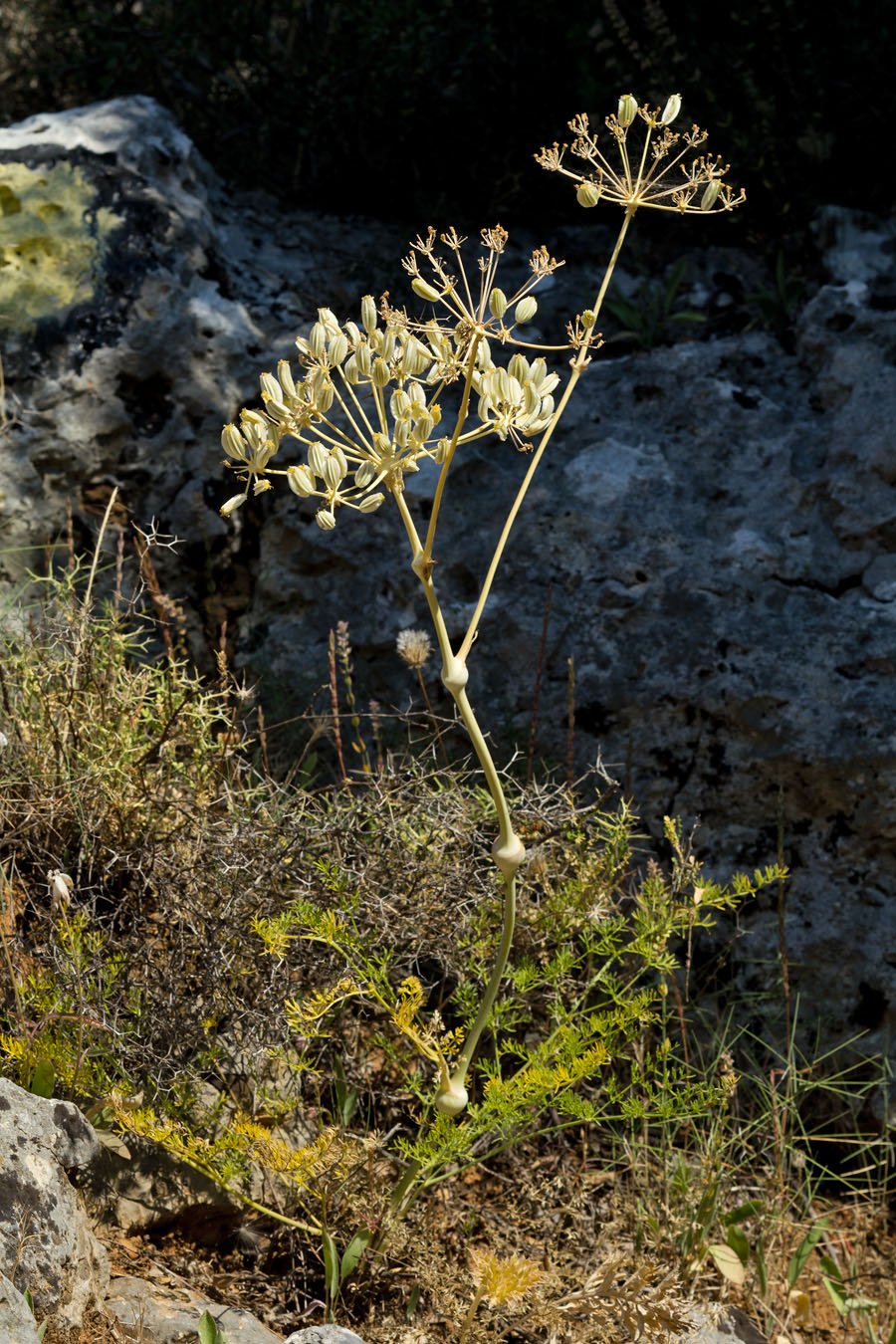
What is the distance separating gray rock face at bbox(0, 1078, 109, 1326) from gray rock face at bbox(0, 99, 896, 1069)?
139 cm

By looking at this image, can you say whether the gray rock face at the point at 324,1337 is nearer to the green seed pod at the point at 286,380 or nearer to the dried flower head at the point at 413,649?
the dried flower head at the point at 413,649

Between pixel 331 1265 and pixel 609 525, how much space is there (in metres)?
2.02

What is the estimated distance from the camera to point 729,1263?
2.50 metres

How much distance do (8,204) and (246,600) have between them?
147cm

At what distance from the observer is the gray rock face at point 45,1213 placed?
1931mm

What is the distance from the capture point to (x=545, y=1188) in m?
2.54

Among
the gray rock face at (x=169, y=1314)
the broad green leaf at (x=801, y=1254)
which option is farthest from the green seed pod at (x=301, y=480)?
the broad green leaf at (x=801, y=1254)

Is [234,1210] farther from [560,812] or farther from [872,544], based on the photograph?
[872,544]

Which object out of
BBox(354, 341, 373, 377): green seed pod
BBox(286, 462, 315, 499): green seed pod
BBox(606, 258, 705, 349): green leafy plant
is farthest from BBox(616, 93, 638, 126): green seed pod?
BBox(606, 258, 705, 349): green leafy plant

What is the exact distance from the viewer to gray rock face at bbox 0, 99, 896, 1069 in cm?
302

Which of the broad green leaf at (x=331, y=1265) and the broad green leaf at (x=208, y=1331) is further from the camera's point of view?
the broad green leaf at (x=331, y=1265)

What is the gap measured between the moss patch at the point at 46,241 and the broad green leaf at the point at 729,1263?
3.08 metres

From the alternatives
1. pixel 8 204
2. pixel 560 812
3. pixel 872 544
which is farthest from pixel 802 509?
pixel 8 204

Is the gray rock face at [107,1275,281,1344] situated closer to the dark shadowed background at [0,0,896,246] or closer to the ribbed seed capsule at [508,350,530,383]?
the ribbed seed capsule at [508,350,530,383]
